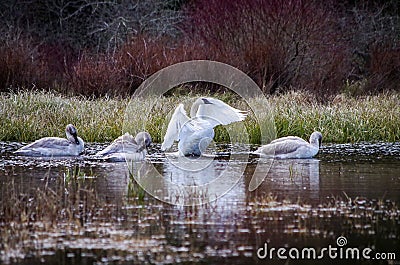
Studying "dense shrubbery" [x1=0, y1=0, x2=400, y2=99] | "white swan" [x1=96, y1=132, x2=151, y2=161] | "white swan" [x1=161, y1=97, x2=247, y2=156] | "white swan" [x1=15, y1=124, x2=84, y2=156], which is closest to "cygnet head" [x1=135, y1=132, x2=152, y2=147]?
"white swan" [x1=96, y1=132, x2=151, y2=161]

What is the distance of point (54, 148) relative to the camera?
11312 mm

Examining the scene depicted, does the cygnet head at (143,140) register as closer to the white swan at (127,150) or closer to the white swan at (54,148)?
the white swan at (127,150)

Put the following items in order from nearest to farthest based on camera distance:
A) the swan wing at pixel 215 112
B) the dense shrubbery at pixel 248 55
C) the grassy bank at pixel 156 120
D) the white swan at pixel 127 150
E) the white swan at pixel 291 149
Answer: the white swan at pixel 127 150, the white swan at pixel 291 149, the swan wing at pixel 215 112, the grassy bank at pixel 156 120, the dense shrubbery at pixel 248 55

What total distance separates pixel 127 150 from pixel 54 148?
3.88ft

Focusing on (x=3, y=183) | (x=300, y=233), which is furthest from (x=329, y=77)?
(x=300, y=233)

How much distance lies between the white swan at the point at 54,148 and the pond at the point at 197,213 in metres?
0.74

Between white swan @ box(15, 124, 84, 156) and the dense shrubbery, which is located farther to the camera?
the dense shrubbery

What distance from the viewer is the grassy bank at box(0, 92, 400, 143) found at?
13.3 metres

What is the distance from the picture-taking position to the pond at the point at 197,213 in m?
5.61

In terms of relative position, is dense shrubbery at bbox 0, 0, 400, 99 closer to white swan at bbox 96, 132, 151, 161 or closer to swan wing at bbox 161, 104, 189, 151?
swan wing at bbox 161, 104, 189, 151
